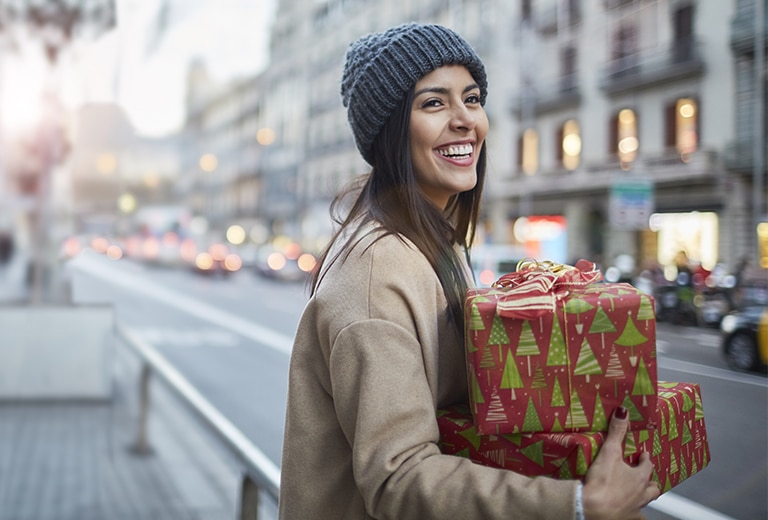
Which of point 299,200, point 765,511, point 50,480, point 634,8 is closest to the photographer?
point 765,511

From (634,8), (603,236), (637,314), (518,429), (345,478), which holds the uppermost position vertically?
(634,8)

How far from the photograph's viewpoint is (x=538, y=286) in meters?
0.97

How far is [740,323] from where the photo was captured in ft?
5.69

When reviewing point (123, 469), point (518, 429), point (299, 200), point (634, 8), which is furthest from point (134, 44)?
point (518, 429)

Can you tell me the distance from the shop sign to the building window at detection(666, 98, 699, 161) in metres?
0.12

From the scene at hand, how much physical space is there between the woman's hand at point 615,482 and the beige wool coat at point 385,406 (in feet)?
0.10

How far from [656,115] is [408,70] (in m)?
1.14

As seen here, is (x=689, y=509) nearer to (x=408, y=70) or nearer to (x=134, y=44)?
(x=408, y=70)

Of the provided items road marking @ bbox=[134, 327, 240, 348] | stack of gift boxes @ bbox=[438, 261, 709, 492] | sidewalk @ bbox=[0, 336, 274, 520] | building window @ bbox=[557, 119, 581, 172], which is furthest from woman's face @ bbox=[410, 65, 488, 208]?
road marking @ bbox=[134, 327, 240, 348]

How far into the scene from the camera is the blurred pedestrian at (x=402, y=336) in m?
0.95

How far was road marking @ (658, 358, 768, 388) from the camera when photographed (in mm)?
1666

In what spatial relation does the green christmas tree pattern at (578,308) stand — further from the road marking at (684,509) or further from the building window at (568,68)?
the building window at (568,68)

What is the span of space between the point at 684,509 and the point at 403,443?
1.05 m

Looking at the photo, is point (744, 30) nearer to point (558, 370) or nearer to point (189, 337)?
point (558, 370)
